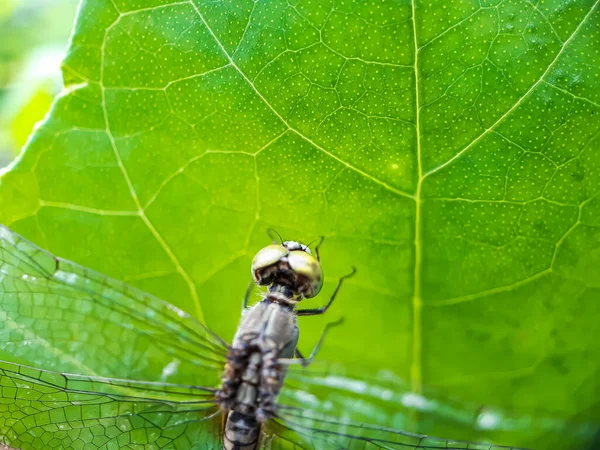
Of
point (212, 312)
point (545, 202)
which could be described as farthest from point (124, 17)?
point (545, 202)

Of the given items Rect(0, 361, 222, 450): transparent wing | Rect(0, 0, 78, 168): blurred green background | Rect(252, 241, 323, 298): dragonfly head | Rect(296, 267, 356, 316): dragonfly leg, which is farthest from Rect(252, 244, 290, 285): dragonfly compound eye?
Rect(0, 0, 78, 168): blurred green background

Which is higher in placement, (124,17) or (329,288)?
(124,17)

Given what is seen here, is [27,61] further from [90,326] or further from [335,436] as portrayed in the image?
[335,436]

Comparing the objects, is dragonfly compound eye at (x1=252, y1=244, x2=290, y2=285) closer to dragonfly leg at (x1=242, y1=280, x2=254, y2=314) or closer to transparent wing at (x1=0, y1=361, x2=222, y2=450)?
dragonfly leg at (x1=242, y1=280, x2=254, y2=314)

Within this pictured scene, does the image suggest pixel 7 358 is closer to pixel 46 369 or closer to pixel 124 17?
pixel 46 369

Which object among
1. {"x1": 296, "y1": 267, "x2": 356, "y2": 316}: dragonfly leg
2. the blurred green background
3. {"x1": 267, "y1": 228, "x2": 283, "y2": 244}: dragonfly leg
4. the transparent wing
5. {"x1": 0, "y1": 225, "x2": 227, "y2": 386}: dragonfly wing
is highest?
the blurred green background

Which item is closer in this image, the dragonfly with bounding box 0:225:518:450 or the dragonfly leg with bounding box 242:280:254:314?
the dragonfly with bounding box 0:225:518:450
